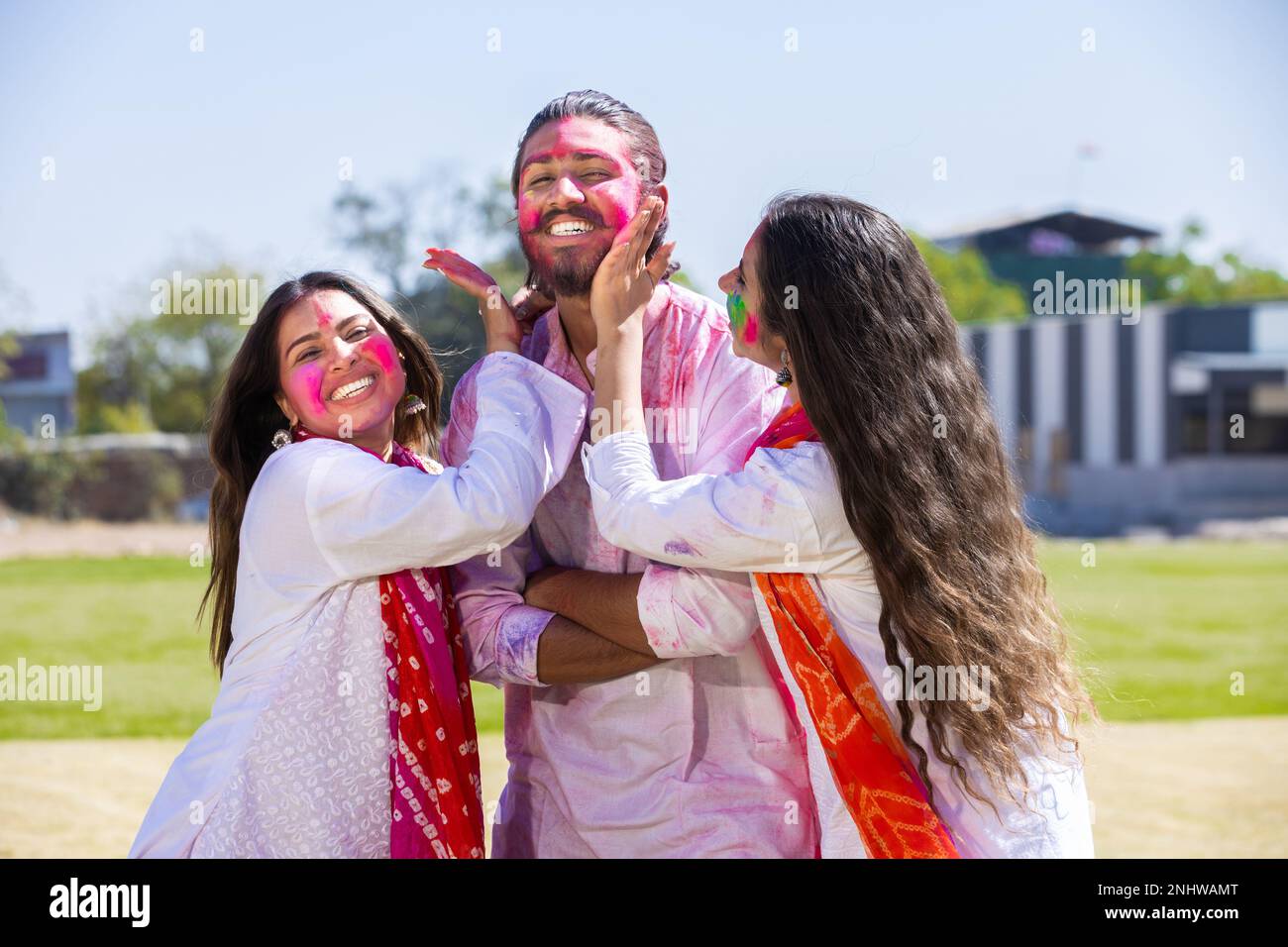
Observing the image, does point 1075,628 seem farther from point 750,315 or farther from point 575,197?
point 575,197

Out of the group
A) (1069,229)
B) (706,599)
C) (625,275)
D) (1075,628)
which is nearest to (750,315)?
(625,275)

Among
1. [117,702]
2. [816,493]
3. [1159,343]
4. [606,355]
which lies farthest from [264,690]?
[1159,343]

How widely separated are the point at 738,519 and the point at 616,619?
431 millimetres

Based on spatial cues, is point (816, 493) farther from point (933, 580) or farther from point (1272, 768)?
point (1272, 768)

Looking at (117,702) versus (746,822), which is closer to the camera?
(746,822)

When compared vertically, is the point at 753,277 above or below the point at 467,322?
below

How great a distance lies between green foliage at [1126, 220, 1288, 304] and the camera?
6762 cm

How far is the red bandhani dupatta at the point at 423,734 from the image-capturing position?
275 centimetres

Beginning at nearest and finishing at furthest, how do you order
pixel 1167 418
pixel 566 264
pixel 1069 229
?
1. pixel 566 264
2. pixel 1167 418
3. pixel 1069 229

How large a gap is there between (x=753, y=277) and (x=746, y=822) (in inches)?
48.0

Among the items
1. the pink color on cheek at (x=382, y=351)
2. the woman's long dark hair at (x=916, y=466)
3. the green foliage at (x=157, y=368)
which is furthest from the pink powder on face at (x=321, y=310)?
the green foliage at (x=157, y=368)

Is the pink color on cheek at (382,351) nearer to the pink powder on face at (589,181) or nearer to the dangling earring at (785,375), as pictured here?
the pink powder on face at (589,181)

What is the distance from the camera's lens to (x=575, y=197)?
9.84 feet
